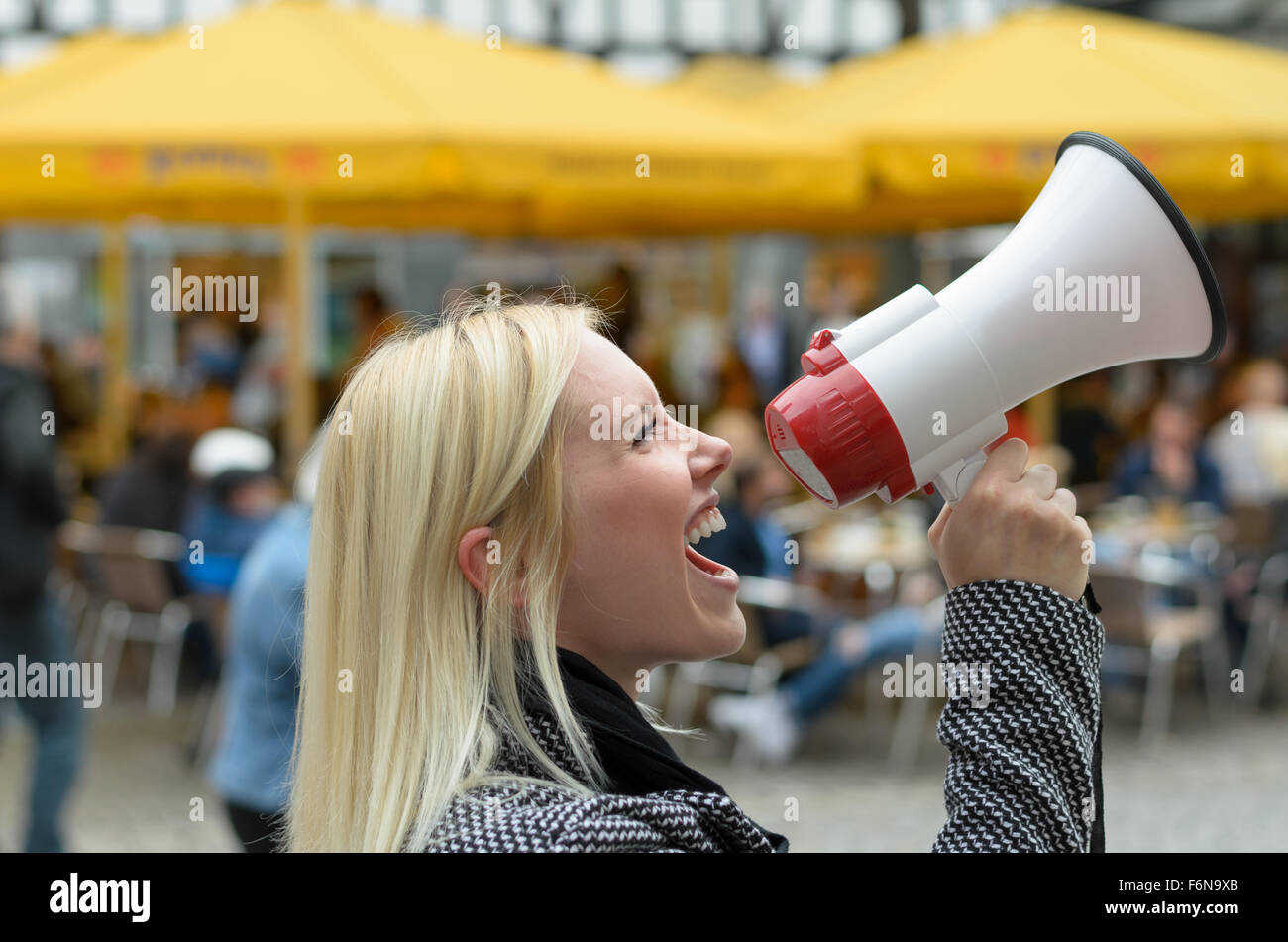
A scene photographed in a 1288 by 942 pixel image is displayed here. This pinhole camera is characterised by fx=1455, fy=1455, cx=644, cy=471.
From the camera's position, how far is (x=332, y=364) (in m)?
12.5

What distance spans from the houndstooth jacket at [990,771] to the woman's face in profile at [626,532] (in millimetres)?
132

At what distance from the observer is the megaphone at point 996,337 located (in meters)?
1.43

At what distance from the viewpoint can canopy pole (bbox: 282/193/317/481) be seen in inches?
251


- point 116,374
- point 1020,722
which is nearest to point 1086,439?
point 116,374

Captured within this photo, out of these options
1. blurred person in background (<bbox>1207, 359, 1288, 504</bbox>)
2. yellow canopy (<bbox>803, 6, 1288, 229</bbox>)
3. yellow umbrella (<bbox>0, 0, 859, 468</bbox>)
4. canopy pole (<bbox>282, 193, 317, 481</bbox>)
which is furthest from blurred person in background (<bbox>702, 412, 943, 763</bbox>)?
blurred person in background (<bbox>1207, 359, 1288, 504</bbox>)

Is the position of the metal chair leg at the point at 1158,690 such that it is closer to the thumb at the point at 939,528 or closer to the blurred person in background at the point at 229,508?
the blurred person in background at the point at 229,508

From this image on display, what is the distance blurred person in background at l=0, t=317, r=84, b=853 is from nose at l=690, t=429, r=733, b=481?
12.4 ft

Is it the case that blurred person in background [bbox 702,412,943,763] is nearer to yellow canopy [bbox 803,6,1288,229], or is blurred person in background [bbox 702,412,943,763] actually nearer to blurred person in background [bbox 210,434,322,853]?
yellow canopy [bbox 803,6,1288,229]

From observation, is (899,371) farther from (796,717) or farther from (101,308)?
(101,308)

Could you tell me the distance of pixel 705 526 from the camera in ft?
4.99

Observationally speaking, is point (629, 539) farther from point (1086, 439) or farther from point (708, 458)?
point (1086, 439)

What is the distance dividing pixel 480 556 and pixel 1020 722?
1.70ft
